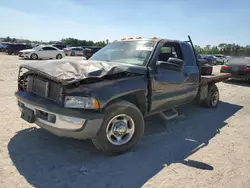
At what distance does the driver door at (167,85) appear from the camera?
4.15m

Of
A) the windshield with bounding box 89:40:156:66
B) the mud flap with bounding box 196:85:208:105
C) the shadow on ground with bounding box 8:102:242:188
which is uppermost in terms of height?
the windshield with bounding box 89:40:156:66

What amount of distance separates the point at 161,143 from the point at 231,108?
12.6 feet

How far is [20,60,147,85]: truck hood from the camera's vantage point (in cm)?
310

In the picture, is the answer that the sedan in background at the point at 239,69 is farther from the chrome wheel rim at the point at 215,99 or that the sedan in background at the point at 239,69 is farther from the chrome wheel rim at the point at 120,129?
the chrome wheel rim at the point at 120,129

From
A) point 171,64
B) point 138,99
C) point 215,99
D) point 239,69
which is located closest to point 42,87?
point 138,99

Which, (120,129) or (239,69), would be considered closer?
(120,129)

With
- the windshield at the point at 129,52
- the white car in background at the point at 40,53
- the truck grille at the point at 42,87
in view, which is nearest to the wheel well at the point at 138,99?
the windshield at the point at 129,52

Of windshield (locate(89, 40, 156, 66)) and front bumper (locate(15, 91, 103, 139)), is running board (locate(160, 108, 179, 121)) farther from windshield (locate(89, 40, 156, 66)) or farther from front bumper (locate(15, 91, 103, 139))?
front bumper (locate(15, 91, 103, 139))

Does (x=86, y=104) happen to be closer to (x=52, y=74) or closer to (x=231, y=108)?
(x=52, y=74)

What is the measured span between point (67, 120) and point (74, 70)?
2.36 feet

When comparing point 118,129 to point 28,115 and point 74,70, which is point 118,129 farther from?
point 28,115

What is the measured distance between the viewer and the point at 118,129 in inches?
139

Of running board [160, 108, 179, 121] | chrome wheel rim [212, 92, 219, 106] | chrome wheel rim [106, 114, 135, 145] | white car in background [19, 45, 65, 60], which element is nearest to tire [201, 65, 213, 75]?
chrome wheel rim [212, 92, 219, 106]

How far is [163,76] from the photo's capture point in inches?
169
